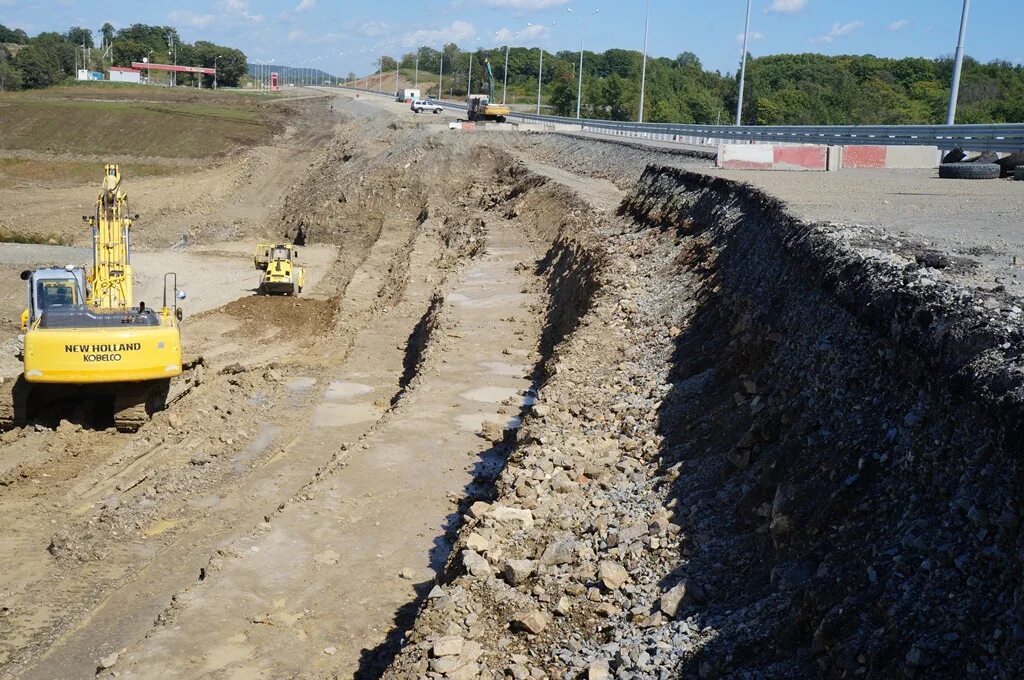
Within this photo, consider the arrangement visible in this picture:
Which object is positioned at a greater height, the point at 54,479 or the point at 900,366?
the point at 900,366

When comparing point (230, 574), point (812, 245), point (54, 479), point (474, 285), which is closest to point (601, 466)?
point (812, 245)

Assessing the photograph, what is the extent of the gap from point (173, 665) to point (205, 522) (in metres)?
5.37

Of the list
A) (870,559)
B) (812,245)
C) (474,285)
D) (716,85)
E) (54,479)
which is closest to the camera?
(870,559)

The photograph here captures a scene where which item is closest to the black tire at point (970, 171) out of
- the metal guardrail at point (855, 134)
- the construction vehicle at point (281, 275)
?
the metal guardrail at point (855, 134)

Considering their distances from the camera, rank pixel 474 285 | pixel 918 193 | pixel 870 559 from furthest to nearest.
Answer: pixel 474 285 < pixel 918 193 < pixel 870 559

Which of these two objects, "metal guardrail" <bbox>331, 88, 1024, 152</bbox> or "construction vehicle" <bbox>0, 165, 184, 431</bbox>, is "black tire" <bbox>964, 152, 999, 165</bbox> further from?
"construction vehicle" <bbox>0, 165, 184, 431</bbox>

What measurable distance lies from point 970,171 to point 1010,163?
1.06 m

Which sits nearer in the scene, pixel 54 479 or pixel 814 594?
pixel 814 594

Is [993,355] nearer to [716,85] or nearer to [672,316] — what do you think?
[672,316]

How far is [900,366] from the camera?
7059 mm

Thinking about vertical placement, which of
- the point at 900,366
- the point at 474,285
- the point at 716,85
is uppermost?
the point at 716,85

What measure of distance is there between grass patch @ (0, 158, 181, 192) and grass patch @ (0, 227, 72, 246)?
16.5m

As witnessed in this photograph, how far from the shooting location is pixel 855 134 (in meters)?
37.6

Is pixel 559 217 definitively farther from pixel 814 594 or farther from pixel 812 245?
pixel 814 594
